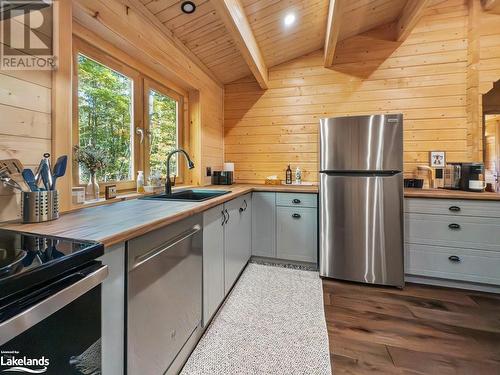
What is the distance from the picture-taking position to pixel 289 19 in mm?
2451

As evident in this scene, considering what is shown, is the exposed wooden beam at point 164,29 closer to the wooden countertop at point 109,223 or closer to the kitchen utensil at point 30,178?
the kitchen utensil at point 30,178

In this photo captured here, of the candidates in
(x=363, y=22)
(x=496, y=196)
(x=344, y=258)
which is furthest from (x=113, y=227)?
(x=363, y=22)

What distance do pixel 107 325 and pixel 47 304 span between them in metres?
0.35

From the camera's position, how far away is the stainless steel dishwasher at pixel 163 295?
951 mm

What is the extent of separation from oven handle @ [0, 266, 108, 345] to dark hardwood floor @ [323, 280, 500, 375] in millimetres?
1338

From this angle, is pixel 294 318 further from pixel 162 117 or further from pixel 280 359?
pixel 162 117

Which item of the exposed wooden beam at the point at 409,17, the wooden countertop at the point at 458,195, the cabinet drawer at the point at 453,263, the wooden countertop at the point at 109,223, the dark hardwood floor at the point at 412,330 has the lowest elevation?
the dark hardwood floor at the point at 412,330

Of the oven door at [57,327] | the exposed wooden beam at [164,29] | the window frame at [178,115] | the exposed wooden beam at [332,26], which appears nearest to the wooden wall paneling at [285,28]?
the exposed wooden beam at [332,26]

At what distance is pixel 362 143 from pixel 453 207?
982 millimetres

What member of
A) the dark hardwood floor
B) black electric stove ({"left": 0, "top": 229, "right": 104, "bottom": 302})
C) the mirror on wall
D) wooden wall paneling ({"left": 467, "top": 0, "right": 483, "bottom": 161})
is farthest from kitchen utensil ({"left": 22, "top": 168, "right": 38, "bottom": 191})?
wooden wall paneling ({"left": 467, "top": 0, "right": 483, "bottom": 161})

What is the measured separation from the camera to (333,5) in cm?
195

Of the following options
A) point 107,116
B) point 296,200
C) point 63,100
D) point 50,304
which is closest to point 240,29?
point 107,116

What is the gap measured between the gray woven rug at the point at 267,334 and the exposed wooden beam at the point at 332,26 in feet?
7.77

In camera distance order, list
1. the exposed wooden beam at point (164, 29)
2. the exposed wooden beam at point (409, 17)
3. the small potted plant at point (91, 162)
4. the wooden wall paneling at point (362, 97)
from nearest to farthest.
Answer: the small potted plant at point (91, 162) → the exposed wooden beam at point (164, 29) → the exposed wooden beam at point (409, 17) → the wooden wall paneling at point (362, 97)
